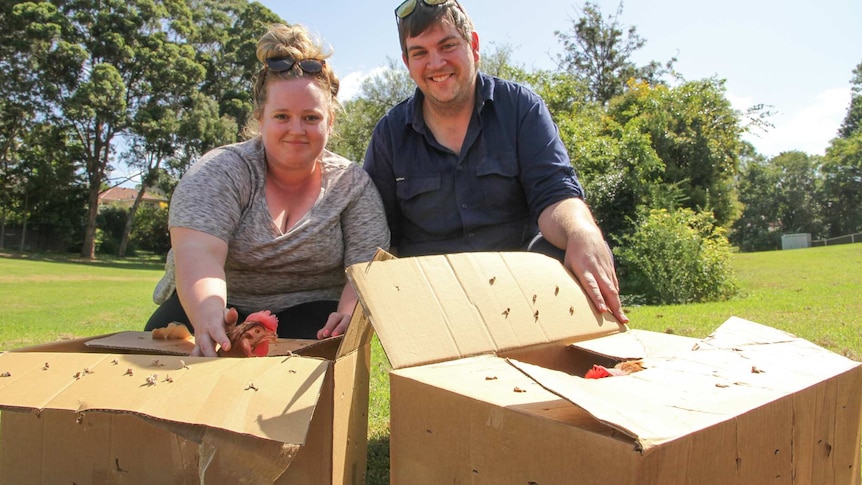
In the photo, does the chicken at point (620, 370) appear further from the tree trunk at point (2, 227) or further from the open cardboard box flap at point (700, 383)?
the tree trunk at point (2, 227)

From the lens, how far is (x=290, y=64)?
7.49 feet

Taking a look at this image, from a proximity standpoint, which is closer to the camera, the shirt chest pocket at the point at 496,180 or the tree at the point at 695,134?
the shirt chest pocket at the point at 496,180

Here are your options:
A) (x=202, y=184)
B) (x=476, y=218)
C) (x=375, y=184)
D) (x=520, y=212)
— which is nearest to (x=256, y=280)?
(x=202, y=184)

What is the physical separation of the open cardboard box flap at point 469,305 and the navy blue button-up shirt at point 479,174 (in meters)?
0.79

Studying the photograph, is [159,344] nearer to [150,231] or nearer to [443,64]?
[443,64]

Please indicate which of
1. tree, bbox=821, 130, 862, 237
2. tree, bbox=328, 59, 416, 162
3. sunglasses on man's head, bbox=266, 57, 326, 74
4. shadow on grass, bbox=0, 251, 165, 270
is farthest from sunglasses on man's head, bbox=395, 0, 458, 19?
tree, bbox=821, 130, 862, 237

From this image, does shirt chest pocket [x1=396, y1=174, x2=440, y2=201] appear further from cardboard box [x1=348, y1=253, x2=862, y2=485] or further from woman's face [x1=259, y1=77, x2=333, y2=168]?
cardboard box [x1=348, y1=253, x2=862, y2=485]

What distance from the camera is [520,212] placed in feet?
8.76

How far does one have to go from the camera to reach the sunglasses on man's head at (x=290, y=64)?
7.48 feet

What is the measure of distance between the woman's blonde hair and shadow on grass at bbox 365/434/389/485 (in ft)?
4.34

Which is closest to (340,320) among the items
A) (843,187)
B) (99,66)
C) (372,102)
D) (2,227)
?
(372,102)

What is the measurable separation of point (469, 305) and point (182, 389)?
0.65 meters

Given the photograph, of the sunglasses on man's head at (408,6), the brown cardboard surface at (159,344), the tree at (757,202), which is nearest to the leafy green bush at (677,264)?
the sunglasses on man's head at (408,6)

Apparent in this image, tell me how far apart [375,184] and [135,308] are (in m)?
7.60
